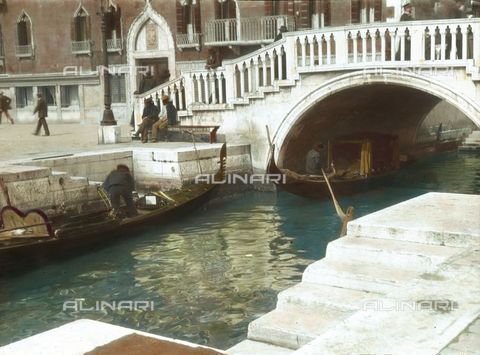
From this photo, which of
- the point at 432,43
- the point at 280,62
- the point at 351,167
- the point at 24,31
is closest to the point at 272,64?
the point at 280,62

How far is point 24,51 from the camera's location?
2020cm

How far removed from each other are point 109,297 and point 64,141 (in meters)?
7.60

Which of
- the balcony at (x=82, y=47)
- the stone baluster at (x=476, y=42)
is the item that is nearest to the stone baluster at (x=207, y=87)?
the stone baluster at (x=476, y=42)

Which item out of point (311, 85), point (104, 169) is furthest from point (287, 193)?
point (104, 169)

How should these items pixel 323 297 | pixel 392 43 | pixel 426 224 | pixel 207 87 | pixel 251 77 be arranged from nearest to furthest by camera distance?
1. pixel 323 297
2. pixel 426 224
3. pixel 392 43
4. pixel 251 77
5. pixel 207 87

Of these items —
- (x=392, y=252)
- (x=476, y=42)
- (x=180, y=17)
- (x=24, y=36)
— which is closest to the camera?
(x=392, y=252)

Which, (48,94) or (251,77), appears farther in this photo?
(48,94)

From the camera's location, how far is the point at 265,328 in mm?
3879

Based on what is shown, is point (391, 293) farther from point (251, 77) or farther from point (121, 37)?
point (121, 37)

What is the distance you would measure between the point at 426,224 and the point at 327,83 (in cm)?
645

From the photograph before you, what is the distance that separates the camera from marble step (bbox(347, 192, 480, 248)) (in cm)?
461

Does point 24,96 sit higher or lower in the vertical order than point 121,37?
lower

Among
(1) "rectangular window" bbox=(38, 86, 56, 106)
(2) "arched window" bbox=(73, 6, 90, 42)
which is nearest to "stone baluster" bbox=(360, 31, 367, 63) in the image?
(2) "arched window" bbox=(73, 6, 90, 42)

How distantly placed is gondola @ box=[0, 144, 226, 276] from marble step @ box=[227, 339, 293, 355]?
13.5 ft
